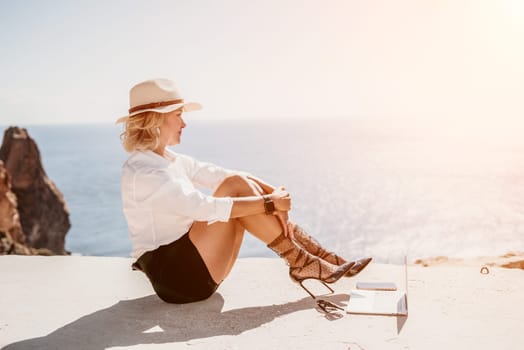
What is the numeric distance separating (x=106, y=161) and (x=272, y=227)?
331 ft

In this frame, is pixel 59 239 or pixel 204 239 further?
pixel 59 239

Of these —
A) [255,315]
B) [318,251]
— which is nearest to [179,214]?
[255,315]

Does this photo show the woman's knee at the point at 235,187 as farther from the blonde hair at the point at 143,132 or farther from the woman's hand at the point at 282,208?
the blonde hair at the point at 143,132

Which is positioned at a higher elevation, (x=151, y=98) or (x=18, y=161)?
(x=151, y=98)

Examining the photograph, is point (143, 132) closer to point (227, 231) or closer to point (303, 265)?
point (227, 231)

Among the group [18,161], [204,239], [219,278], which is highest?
[204,239]

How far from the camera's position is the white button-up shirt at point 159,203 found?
126 inches

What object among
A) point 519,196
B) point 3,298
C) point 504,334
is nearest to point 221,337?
point 504,334

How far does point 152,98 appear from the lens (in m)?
3.36

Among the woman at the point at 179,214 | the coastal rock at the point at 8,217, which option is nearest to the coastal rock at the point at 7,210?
the coastal rock at the point at 8,217

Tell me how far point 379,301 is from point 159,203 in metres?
1.46

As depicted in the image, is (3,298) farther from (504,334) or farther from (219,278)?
(504,334)

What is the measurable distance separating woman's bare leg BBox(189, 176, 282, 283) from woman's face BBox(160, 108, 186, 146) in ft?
1.32

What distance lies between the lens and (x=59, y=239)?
37.1 metres
